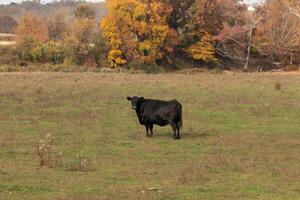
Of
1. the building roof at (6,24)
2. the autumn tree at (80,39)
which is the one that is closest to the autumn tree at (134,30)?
the autumn tree at (80,39)

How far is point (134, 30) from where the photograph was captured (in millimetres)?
65188

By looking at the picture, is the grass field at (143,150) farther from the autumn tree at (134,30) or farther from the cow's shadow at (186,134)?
the autumn tree at (134,30)

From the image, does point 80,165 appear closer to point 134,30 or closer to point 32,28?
point 134,30

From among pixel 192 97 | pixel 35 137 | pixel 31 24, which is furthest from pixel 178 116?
pixel 31 24

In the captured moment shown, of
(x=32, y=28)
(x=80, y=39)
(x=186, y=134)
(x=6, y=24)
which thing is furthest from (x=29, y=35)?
(x=6, y=24)

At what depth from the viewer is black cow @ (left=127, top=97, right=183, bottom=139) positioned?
1841 cm

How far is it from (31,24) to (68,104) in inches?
2150

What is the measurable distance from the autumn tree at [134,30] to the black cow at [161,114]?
4522cm

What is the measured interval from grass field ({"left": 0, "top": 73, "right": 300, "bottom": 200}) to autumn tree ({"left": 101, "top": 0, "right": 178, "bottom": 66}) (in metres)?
34.5

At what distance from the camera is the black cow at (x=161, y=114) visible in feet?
60.4

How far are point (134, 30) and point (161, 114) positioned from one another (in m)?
47.3

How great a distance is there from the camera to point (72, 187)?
1157cm

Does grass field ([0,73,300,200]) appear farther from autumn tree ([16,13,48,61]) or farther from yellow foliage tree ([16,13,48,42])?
yellow foliage tree ([16,13,48,42])

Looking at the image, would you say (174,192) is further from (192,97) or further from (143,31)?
(143,31)
